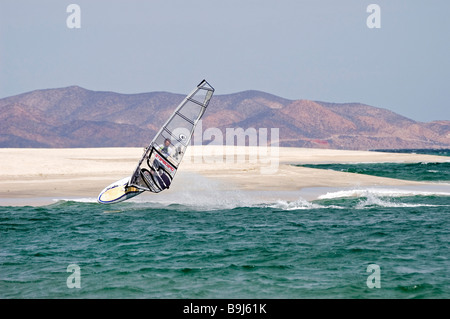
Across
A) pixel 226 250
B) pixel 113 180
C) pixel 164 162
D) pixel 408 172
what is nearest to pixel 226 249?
pixel 226 250

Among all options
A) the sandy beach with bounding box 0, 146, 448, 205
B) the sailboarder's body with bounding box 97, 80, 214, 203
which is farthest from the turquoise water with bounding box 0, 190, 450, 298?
the sandy beach with bounding box 0, 146, 448, 205

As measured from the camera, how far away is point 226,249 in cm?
1404

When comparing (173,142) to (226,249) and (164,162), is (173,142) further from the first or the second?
(226,249)

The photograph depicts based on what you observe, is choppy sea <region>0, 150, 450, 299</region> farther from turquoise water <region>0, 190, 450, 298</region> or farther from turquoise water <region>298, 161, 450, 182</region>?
turquoise water <region>298, 161, 450, 182</region>

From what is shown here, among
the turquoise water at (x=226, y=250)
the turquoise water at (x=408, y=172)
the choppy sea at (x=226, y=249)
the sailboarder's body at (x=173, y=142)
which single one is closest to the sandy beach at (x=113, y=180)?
the choppy sea at (x=226, y=249)

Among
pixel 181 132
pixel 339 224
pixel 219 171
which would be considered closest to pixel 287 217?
pixel 339 224

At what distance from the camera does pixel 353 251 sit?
45.3 ft

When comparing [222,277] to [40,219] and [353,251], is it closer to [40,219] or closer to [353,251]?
[353,251]

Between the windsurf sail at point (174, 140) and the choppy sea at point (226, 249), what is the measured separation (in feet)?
3.54

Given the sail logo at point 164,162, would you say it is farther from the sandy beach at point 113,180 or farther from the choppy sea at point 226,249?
the sandy beach at point 113,180

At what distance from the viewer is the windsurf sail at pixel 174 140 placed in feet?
62.1

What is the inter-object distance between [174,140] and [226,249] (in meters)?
5.94

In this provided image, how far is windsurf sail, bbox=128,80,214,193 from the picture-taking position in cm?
1894
